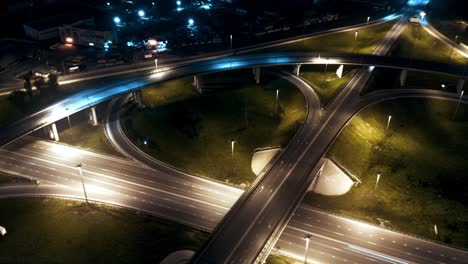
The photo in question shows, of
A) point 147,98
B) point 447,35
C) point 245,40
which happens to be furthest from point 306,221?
point 447,35

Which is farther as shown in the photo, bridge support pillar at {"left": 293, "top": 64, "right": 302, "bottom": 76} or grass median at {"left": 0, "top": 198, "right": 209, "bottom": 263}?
bridge support pillar at {"left": 293, "top": 64, "right": 302, "bottom": 76}

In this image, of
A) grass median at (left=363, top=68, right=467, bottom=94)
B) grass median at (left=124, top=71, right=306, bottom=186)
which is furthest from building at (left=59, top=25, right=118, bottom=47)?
grass median at (left=363, top=68, right=467, bottom=94)

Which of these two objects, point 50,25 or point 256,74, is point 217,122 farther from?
point 50,25

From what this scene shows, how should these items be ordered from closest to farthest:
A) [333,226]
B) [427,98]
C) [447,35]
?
[333,226] → [427,98] → [447,35]

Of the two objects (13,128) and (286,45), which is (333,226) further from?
(286,45)

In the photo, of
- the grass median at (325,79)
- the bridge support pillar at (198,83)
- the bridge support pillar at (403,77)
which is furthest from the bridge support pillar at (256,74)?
the bridge support pillar at (403,77)

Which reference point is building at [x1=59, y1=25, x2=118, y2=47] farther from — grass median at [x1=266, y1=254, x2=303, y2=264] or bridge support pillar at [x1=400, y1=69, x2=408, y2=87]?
grass median at [x1=266, y1=254, x2=303, y2=264]
